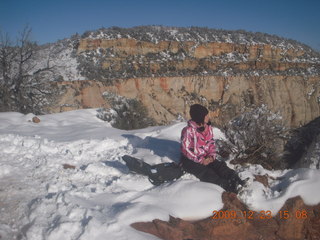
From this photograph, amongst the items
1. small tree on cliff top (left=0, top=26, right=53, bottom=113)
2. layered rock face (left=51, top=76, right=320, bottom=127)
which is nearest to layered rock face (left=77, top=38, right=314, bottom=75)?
layered rock face (left=51, top=76, right=320, bottom=127)

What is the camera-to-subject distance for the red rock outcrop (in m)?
2.88

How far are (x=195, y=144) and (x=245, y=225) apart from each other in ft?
4.85

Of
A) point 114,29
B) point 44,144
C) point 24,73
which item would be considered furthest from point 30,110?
point 114,29

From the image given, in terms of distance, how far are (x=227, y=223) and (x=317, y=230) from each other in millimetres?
1285

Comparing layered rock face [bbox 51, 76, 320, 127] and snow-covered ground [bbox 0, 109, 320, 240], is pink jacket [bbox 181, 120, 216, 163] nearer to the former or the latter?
snow-covered ground [bbox 0, 109, 320, 240]

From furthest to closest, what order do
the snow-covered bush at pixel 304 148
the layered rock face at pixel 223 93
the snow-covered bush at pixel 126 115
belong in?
1. the layered rock face at pixel 223 93
2. the snow-covered bush at pixel 126 115
3. the snow-covered bush at pixel 304 148

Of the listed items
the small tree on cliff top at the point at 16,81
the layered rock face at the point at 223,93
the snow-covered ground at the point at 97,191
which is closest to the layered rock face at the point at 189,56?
the layered rock face at the point at 223,93

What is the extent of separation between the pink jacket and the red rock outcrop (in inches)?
34.0

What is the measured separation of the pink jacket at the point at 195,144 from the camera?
4.30m

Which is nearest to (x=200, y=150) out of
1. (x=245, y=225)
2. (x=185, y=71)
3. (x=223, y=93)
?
(x=245, y=225)

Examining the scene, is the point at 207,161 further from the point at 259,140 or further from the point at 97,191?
the point at 97,191

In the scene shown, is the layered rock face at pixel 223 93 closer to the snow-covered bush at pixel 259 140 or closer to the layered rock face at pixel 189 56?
the layered rock face at pixel 189 56

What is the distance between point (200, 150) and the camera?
171 inches

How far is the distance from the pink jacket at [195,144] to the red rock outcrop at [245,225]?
863 millimetres
